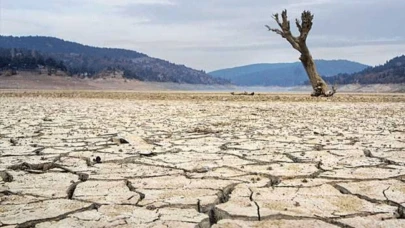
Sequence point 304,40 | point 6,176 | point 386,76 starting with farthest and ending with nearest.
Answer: point 386,76 → point 304,40 → point 6,176

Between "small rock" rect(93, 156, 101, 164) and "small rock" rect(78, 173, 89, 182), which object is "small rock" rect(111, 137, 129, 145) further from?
"small rock" rect(78, 173, 89, 182)

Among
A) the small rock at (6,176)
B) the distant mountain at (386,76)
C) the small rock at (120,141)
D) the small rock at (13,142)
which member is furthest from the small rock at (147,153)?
the distant mountain at (386,76)

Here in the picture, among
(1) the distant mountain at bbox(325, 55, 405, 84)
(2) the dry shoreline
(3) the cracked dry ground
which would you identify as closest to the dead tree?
(2) the dry shoreline

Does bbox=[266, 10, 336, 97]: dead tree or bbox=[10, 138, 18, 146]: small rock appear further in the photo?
bbox=[266, 10, 336, 97]: dead tree

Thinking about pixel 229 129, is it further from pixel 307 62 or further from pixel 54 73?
pixel 54 73

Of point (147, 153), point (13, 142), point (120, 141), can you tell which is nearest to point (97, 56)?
point (13, 142)

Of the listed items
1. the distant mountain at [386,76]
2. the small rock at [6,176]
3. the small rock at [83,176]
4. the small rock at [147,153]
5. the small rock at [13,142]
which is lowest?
the small rock at [13,142]

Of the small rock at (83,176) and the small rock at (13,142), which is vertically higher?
the small rock at (83,176)

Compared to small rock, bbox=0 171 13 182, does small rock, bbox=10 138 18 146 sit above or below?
below

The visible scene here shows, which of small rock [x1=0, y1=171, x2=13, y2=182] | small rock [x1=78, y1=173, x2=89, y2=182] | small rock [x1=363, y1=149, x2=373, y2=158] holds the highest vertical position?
small rock [x1=363, y1=149, x2=373, y2=158]

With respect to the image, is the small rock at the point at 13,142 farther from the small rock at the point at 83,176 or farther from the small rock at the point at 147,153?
the small rock at the point at 83,176

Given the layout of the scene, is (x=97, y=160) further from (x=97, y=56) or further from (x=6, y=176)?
(x=97, y=56)

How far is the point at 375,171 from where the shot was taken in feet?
10.7

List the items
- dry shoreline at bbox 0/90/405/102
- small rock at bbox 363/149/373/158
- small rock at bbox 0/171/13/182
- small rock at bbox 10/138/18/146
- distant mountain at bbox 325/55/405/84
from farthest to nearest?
distant mountain at bbox 325/55/405/84
dry shoreline at bbox 0/90/405/102
small rock at bbox 10/138/18/146
small rock at bbox 363/149/373/158
small rock at bbox 0/171/13/182
